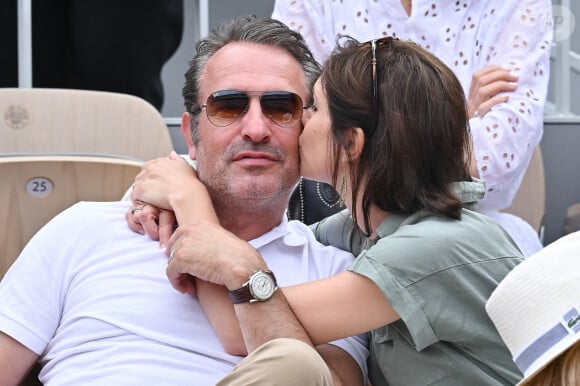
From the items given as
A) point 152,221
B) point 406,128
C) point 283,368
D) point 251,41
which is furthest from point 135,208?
point 283,368

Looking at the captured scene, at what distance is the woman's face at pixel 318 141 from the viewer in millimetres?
2188

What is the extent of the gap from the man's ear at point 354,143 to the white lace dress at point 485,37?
1026 millimetres

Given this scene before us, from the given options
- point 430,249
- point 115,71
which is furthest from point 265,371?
point 115,71

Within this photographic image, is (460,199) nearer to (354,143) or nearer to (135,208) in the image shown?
(354,143)

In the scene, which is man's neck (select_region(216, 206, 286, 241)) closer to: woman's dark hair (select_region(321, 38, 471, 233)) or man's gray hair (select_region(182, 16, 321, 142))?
man's gray hair (select_region(182, 16, 321, 142))

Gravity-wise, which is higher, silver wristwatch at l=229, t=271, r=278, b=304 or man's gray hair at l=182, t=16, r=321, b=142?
man's gray hair at l=182, t=16, r=321, b=142

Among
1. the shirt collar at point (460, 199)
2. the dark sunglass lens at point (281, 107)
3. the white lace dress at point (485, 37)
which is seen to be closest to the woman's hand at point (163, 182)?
the dark sunglass lens at point (281, 107)

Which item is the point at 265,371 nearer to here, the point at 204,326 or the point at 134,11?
the point at 204,326

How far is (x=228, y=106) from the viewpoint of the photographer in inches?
93.1

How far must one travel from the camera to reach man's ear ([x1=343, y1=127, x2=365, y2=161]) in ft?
6.85

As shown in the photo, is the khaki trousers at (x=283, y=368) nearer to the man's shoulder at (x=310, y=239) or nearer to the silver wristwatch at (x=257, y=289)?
the silver wristwatch at (x=257, y=289)

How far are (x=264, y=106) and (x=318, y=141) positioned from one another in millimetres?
190

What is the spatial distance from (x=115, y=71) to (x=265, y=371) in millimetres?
2460

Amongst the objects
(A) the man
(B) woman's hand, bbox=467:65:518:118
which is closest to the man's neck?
(A) the man
